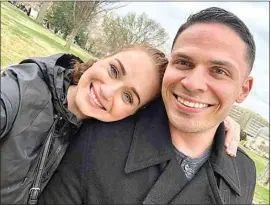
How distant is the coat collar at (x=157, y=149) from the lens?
2.33m

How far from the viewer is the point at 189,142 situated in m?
2.53

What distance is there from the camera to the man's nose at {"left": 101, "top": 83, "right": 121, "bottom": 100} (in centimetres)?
232

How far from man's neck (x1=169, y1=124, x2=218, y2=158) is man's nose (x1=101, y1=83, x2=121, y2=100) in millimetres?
487

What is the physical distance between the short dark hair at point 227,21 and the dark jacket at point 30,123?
99 cm

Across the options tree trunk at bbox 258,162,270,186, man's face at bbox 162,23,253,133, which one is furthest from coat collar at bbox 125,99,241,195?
tree trunk at bbox 258,162,270,186

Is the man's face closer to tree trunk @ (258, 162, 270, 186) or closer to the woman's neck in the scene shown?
the woman's neck

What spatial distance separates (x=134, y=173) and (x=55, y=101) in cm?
65

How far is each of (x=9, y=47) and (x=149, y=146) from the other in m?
7.38

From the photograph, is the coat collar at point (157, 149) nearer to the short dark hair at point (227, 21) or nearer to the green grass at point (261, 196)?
the short dark hair at point (227, 21)

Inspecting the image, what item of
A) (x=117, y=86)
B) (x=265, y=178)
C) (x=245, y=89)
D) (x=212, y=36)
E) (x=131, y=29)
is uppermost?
(x=212, y=36)

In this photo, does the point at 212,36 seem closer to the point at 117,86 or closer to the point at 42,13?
the point at 117,86

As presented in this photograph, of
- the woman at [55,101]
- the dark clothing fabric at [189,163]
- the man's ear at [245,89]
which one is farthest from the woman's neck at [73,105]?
the man's ear at [245,89]

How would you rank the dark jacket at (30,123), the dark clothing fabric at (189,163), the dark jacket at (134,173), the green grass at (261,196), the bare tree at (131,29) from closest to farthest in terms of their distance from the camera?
the dark jacket at (30,123) → the dark jacket at (134,173) → the dark clothing fabric at (189,163) → the green grass at (261,196) → the bare tree at (131,29)

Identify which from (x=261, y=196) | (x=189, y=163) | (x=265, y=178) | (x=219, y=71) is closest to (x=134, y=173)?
(x=189, y=163)
